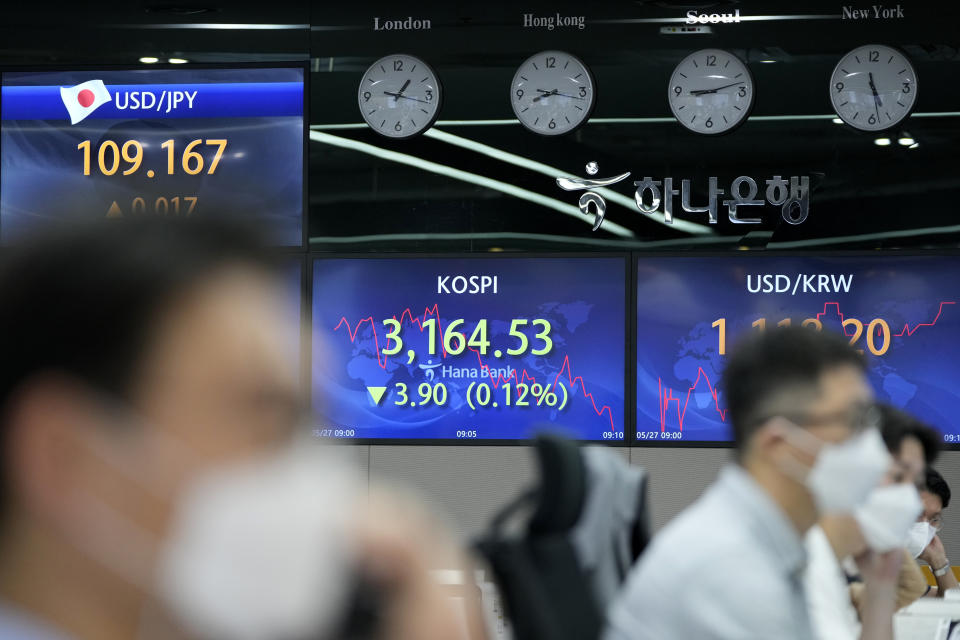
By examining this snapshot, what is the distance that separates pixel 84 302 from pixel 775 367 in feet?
4.62

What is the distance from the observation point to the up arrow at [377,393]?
205 inches

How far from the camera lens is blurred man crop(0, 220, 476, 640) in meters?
0.58

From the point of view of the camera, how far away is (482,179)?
529 centimetres

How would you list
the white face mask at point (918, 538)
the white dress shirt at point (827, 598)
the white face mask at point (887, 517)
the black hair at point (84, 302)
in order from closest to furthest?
the black hair at point (84, 302) → the white dress shirt at point (827, 598) → the white face mask at point (887, 517) → the white face mask at point (918, 538)

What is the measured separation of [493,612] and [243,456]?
3172 mm

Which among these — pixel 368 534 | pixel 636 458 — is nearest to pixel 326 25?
pixel 636 458

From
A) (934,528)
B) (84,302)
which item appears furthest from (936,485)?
(84,302)

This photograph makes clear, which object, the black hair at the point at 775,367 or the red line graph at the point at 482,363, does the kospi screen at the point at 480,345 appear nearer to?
the red line graph at the point at 482,363

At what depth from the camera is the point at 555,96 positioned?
5262mm

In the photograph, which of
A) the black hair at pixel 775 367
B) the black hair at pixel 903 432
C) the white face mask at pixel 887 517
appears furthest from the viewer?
the black hair at pixel 903 432

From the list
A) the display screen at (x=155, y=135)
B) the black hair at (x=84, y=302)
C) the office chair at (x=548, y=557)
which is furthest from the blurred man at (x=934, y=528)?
the black hair at (x=84, y=302)
